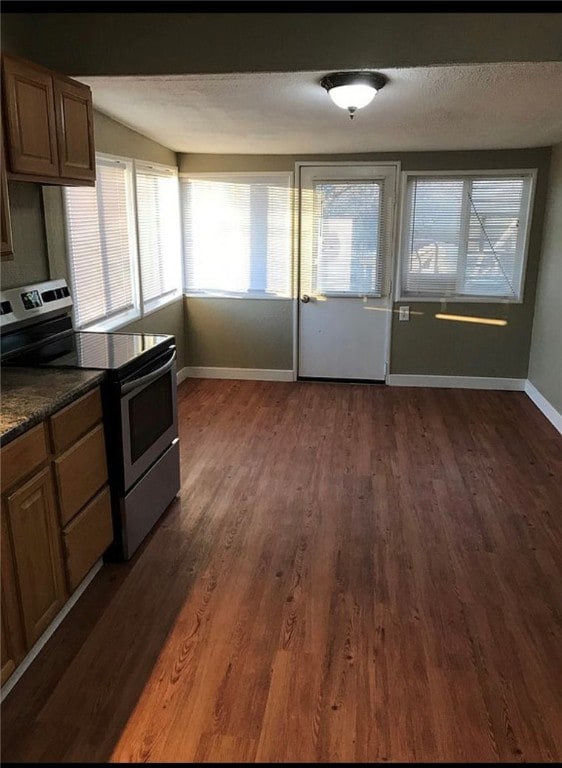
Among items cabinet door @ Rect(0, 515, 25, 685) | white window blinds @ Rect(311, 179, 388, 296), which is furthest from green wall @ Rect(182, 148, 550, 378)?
cabinet door @ Rect(0, 515, 25, 685)

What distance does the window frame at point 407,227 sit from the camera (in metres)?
4.79

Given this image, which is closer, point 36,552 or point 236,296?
point 36,552

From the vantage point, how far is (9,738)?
1635 mm

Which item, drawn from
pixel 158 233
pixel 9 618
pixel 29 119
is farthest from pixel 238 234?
pixel 9 618

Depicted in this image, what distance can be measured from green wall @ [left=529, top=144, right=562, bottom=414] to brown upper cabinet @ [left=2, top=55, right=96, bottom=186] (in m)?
3.62

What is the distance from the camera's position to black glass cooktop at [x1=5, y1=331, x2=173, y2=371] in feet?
7.95

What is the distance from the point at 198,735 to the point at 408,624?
0.92 metres

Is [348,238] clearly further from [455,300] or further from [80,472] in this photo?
[80,472]

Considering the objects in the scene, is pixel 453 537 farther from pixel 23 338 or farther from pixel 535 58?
pixel 23 338

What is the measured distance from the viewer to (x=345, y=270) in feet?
17.2

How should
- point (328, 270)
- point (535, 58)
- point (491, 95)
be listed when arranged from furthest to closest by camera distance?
point (328, 270) → point (491, 95) → point (535, 58)

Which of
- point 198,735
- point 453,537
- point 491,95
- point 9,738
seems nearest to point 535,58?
point 491,95

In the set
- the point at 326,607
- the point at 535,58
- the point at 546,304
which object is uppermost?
the point at 535,58

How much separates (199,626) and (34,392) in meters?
1.11
